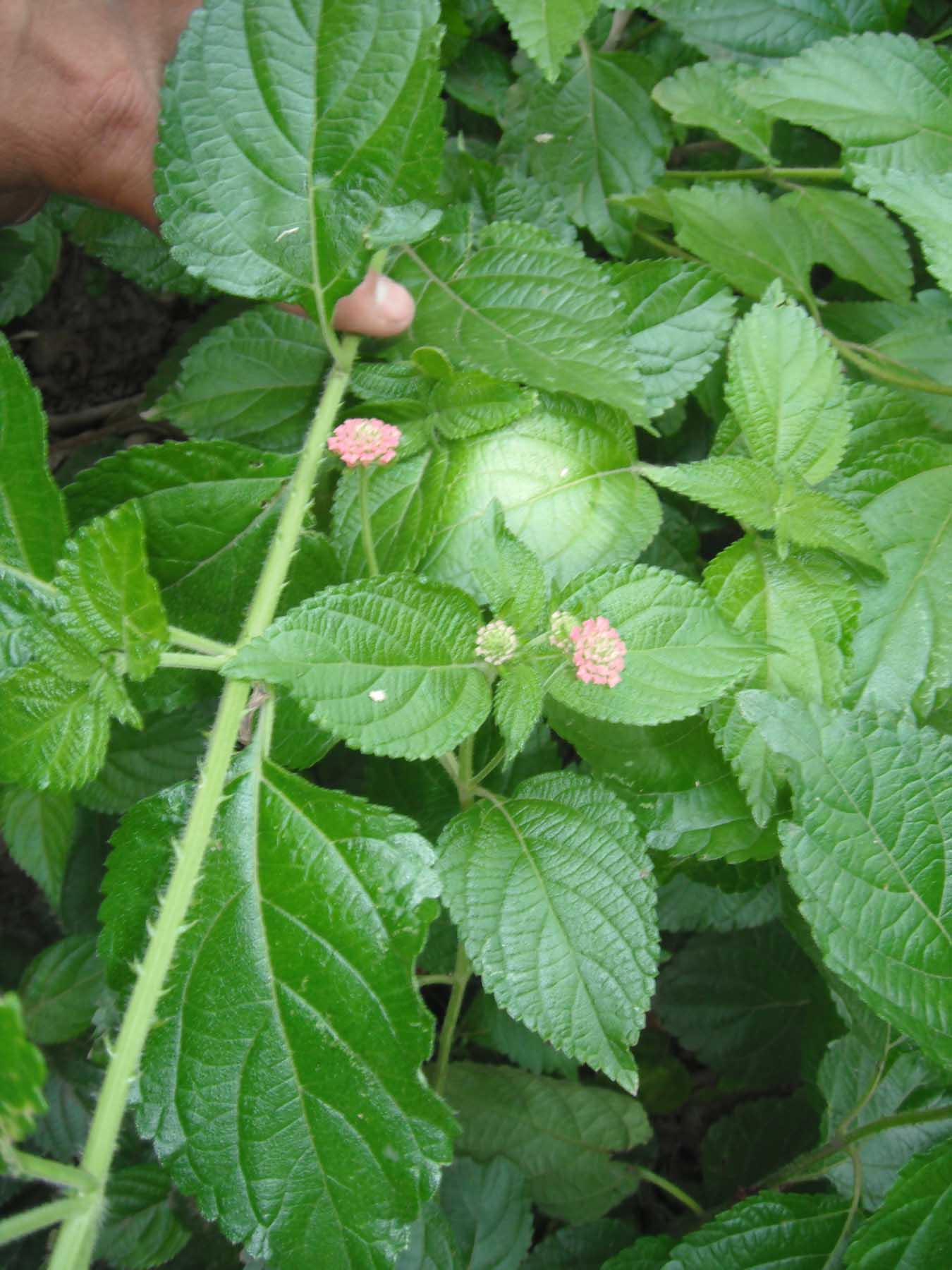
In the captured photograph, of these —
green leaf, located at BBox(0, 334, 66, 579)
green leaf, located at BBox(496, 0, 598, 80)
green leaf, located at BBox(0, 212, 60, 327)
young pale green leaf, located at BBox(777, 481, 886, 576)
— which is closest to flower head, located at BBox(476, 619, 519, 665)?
young pale green leaf, located at BBox(777, 481, 886, 576)

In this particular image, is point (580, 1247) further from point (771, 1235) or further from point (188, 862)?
point (188, 862)

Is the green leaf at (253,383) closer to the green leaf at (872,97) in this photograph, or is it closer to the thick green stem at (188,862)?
the thick green stem at (188,862)

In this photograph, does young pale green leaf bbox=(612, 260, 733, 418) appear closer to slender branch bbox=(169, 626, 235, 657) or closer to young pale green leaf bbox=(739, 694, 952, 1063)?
young pale green leaf bbox=(739, 694, 952, 1063)

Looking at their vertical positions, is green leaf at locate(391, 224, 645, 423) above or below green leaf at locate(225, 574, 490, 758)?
above

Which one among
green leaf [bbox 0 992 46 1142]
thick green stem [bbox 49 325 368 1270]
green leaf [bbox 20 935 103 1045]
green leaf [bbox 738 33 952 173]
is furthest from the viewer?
green leaf [bbox 20 935 103 1045]

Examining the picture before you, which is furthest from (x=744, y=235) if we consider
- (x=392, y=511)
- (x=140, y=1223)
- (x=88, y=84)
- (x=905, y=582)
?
(x=140, y=1223)

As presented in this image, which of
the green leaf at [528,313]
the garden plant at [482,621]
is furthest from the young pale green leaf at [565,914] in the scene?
the green leaf at [528,313]

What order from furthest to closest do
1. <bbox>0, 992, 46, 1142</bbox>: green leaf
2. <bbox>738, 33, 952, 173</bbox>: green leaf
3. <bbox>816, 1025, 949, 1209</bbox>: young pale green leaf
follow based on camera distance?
<bbox>816, 1025, 949, 1209</bbox>: young pale green leaf → <bbox>738, 33, 952, 173</bbox>: green leaf → <bbox>0, 992, 46, 1142</bbox>: green leaf
